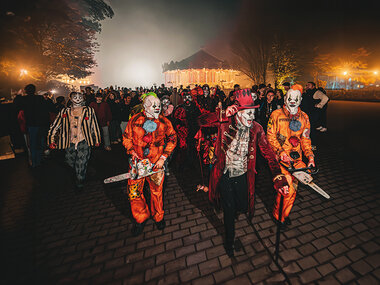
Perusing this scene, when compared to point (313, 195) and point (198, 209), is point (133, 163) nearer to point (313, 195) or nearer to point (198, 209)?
point (198, 209)

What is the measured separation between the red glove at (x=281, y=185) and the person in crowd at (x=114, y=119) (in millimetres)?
7743

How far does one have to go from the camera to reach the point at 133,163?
118 inches

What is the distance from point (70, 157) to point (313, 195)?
5583mm

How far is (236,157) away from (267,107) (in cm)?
474

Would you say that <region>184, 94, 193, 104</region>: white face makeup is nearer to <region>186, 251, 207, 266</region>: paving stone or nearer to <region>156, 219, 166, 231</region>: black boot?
<region>156, 219, 166, 231</region>: black boot

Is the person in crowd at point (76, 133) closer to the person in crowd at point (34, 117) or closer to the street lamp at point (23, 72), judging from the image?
the person in crowd at point (34, 117)

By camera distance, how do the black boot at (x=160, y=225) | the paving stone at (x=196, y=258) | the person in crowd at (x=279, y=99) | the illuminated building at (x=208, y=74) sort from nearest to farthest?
the paving stone at (x=196, y=258) < the black boot at (x=160, y=225) < the person in crowd at (x=279, y=99) < the illuminated building at (x=208, y=74)

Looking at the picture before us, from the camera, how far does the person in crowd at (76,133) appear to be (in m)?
4.30

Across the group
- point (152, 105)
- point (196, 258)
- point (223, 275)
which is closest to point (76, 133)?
point (152, 105)

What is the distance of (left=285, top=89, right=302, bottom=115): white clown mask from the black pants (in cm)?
141

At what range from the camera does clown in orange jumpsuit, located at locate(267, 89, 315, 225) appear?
315 cm

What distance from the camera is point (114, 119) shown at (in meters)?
9.00

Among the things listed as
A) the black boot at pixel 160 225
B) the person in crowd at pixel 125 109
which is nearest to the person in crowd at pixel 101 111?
the person in crowd at pixel 125 109

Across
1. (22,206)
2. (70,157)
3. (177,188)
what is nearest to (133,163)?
(177,188)
